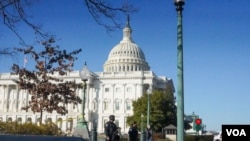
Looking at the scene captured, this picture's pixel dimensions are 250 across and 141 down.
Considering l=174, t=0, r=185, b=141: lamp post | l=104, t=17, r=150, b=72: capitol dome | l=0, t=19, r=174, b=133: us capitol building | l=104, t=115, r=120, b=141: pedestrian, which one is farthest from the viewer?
l=104, t=17, r=150, b=72: capitol dome

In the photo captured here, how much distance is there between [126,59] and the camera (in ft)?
438

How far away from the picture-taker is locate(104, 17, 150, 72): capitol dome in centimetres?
13425

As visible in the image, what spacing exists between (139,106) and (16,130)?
5362 centimetres

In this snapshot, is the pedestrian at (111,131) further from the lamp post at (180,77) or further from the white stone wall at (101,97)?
the white stone wall at (101,97)

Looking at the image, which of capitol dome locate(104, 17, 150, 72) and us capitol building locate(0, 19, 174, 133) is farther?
capitol dome locate(104, 17, 150, 72)

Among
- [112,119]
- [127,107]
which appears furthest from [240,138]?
[127,107]

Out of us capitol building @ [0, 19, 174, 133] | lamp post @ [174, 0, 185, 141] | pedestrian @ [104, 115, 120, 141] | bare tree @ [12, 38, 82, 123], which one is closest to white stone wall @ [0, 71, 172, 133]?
us capitol building @ [0, 19, 174, 133]

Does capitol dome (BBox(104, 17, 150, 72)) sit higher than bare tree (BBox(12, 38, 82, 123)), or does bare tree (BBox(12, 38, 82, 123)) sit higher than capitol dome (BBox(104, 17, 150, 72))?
capitol dome (BBox(104, 17, 150, 72))

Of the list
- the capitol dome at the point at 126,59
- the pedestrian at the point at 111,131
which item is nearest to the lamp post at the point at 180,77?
the pedestrian at the point at 111,131

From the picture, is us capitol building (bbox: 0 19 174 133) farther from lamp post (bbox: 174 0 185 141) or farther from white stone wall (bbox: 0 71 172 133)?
lamp post (bbox: 174 0 185 141)

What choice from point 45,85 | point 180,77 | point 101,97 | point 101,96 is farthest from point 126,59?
point 180,77

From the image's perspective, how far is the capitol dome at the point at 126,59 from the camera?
134250 millimetres

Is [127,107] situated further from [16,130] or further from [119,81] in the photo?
[16,130]

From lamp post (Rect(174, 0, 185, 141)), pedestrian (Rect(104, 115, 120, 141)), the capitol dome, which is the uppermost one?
the capitol dome
